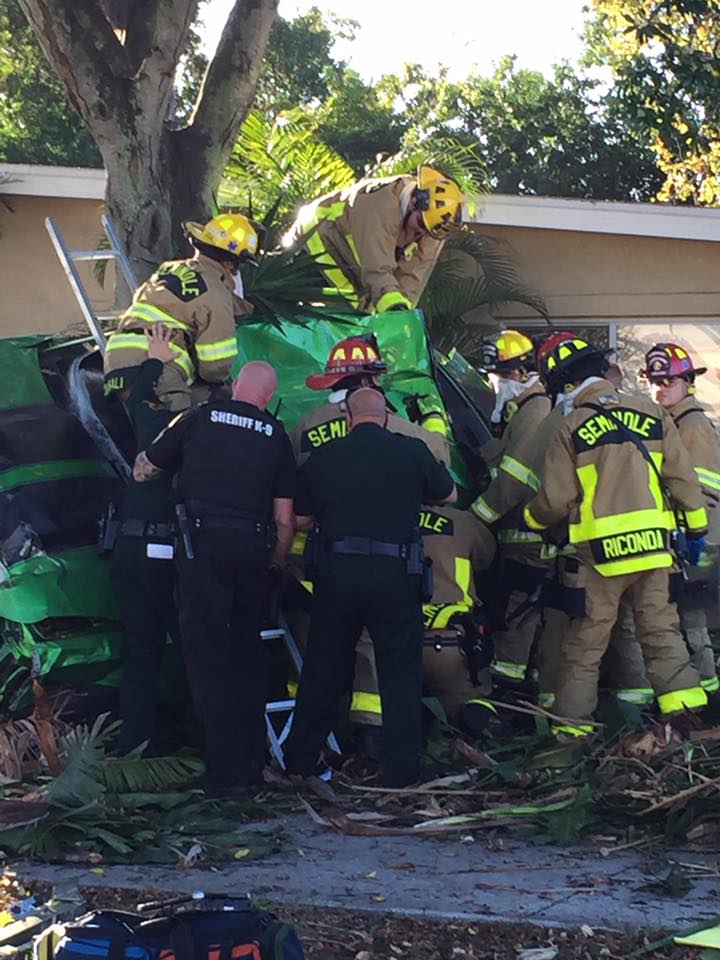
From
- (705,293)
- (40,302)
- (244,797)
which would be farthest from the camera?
(40,302)

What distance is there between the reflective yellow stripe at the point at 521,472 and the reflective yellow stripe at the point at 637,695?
1.16 metres

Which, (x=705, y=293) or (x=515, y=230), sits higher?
(x=515, y=230)

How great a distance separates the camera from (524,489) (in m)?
6.93

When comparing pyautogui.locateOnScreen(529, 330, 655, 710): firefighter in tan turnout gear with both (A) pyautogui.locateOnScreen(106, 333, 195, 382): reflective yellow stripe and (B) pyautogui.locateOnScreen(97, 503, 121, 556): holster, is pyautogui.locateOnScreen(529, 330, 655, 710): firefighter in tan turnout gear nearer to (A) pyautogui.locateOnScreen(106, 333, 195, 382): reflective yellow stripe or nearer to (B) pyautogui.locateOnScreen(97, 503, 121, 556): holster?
(A) pyautogui.locateOnScreen(106, 333, 195, 382): reflective yellow stripe

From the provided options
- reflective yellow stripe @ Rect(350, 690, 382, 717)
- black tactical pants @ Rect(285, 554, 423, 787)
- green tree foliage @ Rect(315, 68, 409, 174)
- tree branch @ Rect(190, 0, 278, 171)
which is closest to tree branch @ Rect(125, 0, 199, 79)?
tree branch @ Rect(190, 0, 278, 171)

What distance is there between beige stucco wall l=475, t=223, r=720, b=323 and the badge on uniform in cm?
690

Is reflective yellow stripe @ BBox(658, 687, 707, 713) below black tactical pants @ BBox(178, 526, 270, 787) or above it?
below

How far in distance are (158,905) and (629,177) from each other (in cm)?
2495

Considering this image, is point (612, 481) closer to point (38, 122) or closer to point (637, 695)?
point (637, 695)

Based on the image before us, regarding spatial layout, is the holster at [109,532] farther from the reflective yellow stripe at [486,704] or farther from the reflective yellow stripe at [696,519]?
the reflective yellow stripe at [696,519]

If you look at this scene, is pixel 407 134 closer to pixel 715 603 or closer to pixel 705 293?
pixel 705 293

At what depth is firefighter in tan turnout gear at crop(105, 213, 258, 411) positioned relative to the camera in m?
6.59

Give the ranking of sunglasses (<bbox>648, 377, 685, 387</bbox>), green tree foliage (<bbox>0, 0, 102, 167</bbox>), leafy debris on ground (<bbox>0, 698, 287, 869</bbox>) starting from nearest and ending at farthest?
leafy debris on ground (<bbox>0, 698, 287, 869</bbox>)
sunglasses (<bbox>648, 377, 685, 387</bbox>)
green tree foliage (<bbox>0, 0, 102, 167</bbox>)

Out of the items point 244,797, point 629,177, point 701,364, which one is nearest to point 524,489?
point 244,797
